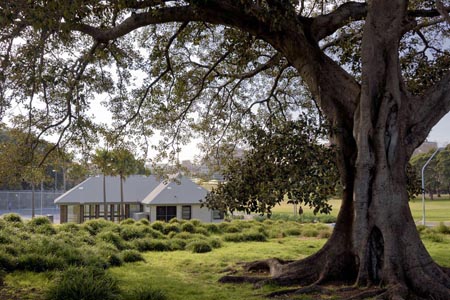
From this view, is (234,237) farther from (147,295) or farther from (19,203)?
(19,203)

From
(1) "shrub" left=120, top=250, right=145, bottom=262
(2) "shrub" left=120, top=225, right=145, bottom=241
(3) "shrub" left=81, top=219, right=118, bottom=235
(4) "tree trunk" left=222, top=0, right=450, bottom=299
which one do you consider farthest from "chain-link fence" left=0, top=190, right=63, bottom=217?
(4) "tree trunk" left=222, top=0, right=450, bottom=299

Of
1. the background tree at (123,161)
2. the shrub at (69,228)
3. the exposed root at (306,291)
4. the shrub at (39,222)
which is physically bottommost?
the exposed root at (306,291)

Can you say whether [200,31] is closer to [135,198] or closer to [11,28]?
[11,28]

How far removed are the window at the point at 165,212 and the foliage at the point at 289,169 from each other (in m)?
25.6

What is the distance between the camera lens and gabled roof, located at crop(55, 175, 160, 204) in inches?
1331

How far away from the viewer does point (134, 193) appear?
124 feet

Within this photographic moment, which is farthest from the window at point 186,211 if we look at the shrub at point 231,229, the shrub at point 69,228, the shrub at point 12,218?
the shrub at point 12,218

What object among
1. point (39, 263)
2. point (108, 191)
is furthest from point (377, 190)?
point (108, 191)

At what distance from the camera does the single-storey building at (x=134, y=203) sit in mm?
33531

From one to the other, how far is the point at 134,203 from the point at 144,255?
24.1m

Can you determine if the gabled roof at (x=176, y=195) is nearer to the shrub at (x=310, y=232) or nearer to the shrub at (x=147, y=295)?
the shrub at (x=310, y=232)

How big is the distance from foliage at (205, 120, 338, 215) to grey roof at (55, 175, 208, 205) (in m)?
23.1

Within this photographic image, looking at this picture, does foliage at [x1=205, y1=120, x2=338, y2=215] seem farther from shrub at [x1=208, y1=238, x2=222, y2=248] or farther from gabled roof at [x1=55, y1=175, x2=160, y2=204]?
gabled roof at [x1=55, y1=175, x2=160, y2=204]

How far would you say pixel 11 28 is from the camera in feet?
26.1
